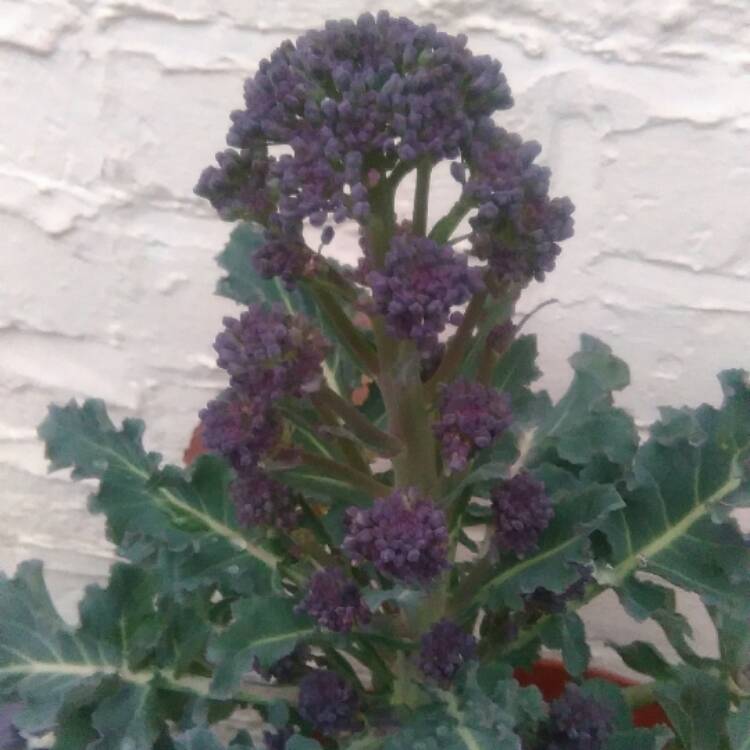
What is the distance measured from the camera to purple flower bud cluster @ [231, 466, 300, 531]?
1.50ft

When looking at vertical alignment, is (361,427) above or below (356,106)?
below

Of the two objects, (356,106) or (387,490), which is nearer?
(356,106)

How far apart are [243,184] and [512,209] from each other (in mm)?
117

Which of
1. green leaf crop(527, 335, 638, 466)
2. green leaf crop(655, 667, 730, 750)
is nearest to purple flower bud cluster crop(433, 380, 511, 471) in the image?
green leaf crop(527, 335, 638, 466)

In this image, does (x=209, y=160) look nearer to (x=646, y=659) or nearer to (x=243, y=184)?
(x=243, y=184)

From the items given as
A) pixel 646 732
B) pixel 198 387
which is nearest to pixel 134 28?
pixel 198 387

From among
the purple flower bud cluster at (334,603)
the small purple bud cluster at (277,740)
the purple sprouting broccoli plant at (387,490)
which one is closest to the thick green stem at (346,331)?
the purple sprouting broccoli plant at (387,490)

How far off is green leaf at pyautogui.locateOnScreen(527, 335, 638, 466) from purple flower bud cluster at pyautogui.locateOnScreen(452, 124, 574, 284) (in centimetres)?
16

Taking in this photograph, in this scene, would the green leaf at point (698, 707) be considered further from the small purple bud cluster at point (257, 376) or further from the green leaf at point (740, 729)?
the small purple bud cluster at point (257, 376)

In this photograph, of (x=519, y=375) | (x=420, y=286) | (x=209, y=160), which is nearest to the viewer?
(x=420, y=286)

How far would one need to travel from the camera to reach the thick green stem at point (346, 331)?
0.42m

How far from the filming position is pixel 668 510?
1.64ft

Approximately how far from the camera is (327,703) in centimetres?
49

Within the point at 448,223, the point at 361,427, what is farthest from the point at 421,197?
the point at 361,427
